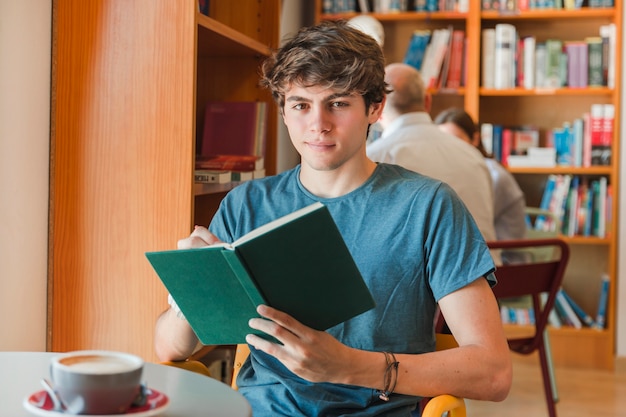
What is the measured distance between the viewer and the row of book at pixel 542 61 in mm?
4254

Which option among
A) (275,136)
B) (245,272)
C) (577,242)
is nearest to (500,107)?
(577,242)

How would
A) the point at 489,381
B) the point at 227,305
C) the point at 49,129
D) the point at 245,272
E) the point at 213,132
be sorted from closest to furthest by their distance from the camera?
the point at 245,272
the point at 227,305
the point at 489,381
the point at 49,129
the point at 213,132

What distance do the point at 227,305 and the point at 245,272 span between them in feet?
0.40

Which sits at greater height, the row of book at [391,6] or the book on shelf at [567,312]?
the row of book at [391,6]

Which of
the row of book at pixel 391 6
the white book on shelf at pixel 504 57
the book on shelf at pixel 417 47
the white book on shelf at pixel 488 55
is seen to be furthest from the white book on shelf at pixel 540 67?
the book on shelf at pixel 417 47

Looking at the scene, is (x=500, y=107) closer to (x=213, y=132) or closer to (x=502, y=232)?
(x=502, y=232)

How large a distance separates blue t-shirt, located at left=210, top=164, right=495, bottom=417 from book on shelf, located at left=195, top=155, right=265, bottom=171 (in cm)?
76

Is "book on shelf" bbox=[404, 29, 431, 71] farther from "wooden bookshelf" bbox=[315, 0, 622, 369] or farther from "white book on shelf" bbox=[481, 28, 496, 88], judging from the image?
"white book on shelf" bbox=[481, 28, 496, 88]

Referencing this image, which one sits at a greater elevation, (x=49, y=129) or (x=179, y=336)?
(x=49, y=129)

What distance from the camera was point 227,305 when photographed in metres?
1.17

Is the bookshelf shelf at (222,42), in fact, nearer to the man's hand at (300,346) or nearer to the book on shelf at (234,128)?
the book on shelf at (234,128)

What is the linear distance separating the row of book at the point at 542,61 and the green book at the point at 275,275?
340 centimetres

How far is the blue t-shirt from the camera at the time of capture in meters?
1.43

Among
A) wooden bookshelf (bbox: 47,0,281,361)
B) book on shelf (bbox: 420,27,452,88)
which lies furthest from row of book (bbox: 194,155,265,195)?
book on shelf (bbox: 420,27,452,88)
